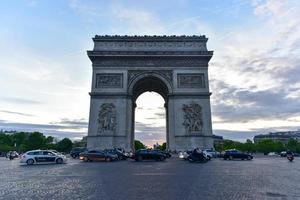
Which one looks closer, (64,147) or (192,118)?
(192,118)

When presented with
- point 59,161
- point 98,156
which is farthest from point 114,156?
point 59,161

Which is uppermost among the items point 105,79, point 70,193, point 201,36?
point 201,36

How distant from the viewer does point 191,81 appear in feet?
125

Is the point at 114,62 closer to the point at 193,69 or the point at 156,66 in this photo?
the point at 156,66

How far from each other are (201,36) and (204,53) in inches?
116

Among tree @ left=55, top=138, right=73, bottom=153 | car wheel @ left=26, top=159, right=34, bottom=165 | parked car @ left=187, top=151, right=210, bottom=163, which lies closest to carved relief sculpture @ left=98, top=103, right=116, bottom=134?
car wheel @ left=26, top=159, right=34, bottom=165

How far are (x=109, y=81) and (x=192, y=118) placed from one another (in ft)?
38.2

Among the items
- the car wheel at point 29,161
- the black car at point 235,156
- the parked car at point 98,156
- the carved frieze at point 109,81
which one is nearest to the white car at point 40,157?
the car wheel at point 29,161

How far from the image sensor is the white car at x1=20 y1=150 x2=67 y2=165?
2378 centimetres

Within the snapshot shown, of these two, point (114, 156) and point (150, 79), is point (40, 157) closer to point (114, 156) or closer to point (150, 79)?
point (114, 156)

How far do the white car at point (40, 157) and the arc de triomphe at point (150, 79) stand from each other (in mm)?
10928

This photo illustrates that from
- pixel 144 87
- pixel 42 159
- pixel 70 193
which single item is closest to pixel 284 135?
pixel 144 87

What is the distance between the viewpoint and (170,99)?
124 feet

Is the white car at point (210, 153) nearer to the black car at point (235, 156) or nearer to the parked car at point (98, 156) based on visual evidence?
the black car at point (235, 156)
